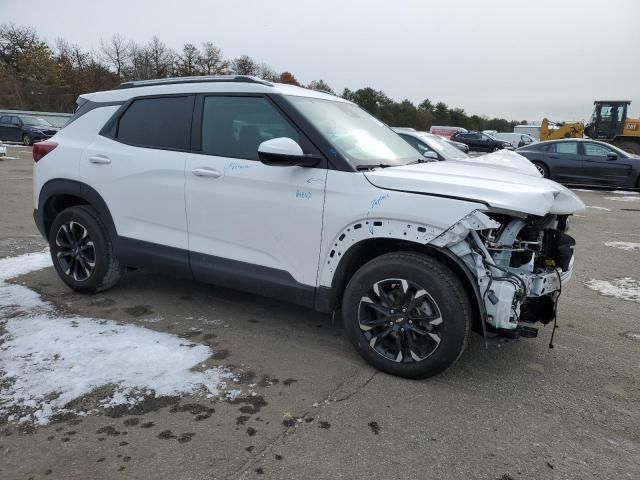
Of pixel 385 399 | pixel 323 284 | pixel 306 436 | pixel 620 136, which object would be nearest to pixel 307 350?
pixel 323 284

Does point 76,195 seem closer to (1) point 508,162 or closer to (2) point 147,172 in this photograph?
(2) point 147,172

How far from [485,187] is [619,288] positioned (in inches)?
132

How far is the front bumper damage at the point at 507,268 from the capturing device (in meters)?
2.88

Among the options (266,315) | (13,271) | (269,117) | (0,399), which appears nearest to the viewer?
(0,399)

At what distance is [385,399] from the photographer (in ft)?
9.79

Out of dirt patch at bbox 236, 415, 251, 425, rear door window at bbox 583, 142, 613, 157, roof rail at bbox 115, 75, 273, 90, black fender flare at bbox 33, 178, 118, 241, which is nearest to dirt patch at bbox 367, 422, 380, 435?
dirt patch at bbox 236, 415, 251, 425

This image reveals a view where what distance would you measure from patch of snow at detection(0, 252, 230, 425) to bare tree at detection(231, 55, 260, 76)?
60.0 metres

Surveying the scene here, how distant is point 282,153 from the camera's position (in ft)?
10.5

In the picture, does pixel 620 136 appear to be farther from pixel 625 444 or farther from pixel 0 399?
pixel 0 399

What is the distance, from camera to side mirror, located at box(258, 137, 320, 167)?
3.20 meters

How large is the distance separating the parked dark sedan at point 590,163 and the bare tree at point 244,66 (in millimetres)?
50478

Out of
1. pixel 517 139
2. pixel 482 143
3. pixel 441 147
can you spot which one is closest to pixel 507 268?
pixel 441 147

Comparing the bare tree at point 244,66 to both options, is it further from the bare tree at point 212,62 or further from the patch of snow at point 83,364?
the patch of snow at point 83,364

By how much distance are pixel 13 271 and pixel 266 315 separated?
2919 mm
